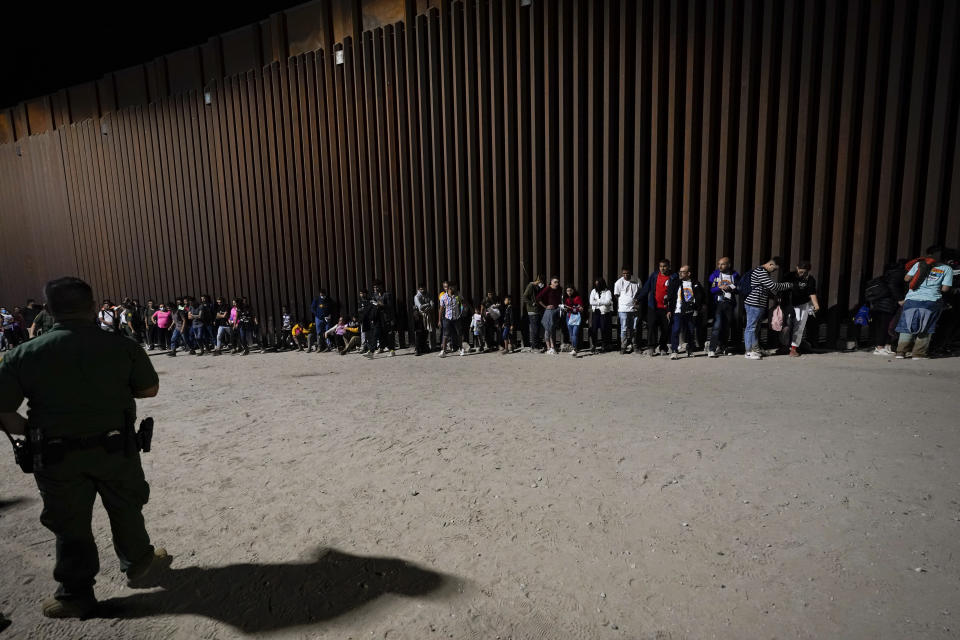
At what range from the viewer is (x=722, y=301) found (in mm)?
7750

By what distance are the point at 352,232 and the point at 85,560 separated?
379 inches

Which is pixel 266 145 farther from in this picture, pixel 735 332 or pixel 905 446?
pixel 905 446

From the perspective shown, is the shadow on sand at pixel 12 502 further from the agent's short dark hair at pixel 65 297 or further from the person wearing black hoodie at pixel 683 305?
the person wearing black hoodie at pixel 683 305

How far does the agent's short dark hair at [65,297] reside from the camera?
2.59 m

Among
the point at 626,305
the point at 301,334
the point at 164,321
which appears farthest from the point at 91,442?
the point at 164,321

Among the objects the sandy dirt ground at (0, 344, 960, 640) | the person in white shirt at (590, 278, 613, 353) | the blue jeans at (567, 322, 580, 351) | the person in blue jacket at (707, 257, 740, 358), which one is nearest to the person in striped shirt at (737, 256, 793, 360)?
the person in blue jacket at (707, 257, 740, 358)

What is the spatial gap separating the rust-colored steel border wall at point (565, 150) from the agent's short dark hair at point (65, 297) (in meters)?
7.73

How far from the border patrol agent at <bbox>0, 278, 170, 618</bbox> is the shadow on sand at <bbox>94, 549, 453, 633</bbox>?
232mm

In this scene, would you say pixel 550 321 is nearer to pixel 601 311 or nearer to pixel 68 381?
pixel 601 311

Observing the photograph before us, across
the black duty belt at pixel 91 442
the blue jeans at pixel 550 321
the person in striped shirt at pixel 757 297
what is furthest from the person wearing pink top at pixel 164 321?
the person in striped shirt at pixel 757 297

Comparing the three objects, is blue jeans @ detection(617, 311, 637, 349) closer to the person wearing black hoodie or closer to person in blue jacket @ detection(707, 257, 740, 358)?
the person wearing black hoodie

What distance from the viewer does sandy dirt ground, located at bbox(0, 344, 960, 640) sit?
2598 mm

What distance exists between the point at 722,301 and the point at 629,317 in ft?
4.57

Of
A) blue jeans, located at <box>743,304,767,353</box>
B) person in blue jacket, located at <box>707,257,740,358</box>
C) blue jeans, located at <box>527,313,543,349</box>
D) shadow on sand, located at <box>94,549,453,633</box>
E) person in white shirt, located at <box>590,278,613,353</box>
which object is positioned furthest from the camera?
blue jeans, located at <box>527,313,543,349</box>
